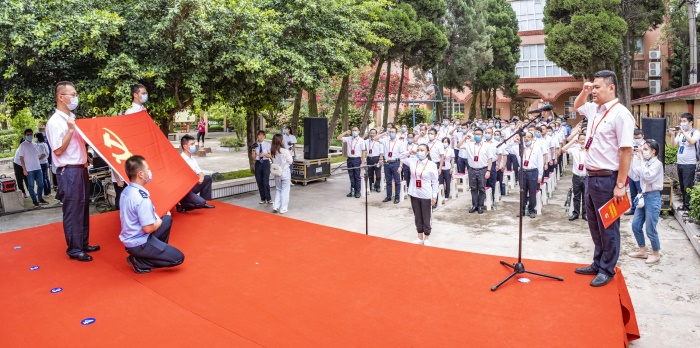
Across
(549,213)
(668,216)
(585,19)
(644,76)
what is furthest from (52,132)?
(644,76)

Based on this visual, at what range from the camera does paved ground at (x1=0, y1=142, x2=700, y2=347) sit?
5.59m

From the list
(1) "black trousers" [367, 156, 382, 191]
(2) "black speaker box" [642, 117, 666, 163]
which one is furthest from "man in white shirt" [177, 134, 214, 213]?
(2) "black speaker box" [642, 117, 666, 163]

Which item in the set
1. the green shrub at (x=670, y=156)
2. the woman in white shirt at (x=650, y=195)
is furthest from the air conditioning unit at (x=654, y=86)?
the woman in white shirt at (x=650, y=195)

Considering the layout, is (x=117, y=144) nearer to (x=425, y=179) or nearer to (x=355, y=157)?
(x=425, y=179)

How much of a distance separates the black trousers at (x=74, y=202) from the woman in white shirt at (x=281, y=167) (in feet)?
16.4

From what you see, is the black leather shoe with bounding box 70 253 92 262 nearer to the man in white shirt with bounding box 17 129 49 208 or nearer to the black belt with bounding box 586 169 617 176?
the black belt with bounding box 586 169 617 176

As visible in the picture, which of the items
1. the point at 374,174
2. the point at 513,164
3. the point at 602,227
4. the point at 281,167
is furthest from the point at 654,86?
the point at 602,227

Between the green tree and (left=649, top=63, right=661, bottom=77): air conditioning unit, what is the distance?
43.9 ft

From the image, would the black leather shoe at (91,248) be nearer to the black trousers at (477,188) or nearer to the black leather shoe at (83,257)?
the black leather shoe at (83,257)

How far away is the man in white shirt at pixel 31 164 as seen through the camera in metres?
11.8

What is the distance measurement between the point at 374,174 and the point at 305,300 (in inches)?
379

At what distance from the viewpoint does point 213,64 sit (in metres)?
9.98

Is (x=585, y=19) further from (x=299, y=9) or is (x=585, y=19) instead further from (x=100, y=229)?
(x=100, y=229)

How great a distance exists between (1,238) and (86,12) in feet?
13.6
